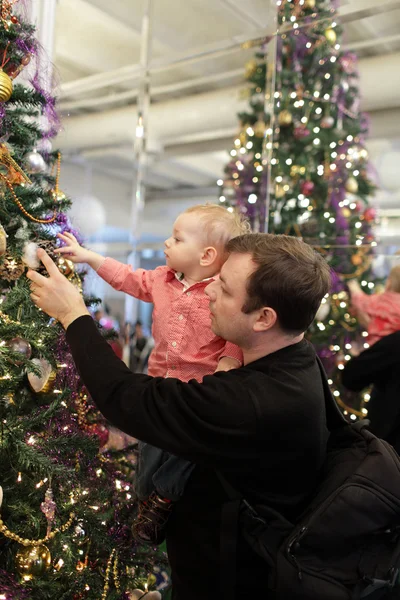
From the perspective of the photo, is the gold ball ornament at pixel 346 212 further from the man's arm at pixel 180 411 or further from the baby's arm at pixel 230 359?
the man's arm at pixel 180 411

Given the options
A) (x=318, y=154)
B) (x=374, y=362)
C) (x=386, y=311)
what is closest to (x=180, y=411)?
(x=374, y=362)

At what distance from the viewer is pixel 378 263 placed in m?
4.58

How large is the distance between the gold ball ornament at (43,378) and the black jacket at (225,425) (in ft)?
1.17

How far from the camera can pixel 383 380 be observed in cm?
272

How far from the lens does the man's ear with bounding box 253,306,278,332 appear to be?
4.55 feet

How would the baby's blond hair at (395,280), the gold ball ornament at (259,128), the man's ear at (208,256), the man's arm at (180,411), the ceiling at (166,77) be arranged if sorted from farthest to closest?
the ceiling at (166,77) < the gold ball ornament at (259,128) < the baby's blond hair at (395,280) < the man's ear at (208,256) < the man's arm at (180,411)

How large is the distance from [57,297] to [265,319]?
531 millimetres

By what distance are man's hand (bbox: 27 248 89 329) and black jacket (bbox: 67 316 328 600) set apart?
0.04m

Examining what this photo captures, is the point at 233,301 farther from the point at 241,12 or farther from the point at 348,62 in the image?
the point at 241,12

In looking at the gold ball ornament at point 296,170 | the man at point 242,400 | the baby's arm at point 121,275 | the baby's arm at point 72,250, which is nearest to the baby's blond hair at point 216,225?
the baby's arm at point 121,275

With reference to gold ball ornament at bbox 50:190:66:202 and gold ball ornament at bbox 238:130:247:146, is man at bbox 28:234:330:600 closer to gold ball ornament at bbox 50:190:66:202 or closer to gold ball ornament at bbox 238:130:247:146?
gold ball ornament at bbox 50:190:66:202

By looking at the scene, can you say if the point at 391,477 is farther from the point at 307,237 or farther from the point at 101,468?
the point at 307,237

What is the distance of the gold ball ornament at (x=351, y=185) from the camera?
4.86 m

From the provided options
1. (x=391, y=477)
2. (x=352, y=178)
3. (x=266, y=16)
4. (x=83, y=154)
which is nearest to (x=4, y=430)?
(x=391, y=477)
